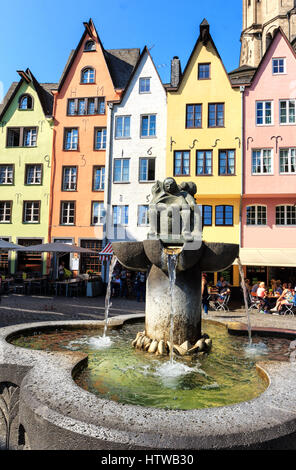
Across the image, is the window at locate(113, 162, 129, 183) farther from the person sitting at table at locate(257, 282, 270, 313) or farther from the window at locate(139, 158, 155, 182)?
the person sitting at table at locate(257, 282, 270, 313)

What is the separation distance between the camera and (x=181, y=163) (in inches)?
930

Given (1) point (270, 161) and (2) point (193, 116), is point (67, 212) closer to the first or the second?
(2) point (193, 116)

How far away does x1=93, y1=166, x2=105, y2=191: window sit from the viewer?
85.5 ft

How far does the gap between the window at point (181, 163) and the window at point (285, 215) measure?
677cm

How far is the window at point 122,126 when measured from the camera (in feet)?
84.0

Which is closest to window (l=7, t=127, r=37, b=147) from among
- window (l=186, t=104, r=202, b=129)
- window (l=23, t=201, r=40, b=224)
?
window (l=23, t=201, r=40, b=224)

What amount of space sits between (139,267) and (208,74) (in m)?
22.4

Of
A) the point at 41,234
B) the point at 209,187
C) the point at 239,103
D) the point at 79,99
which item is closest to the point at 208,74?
the point at 239,103

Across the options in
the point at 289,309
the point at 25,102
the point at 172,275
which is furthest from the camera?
the point at 25,102

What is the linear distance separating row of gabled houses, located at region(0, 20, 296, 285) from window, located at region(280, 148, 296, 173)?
0.07 metres

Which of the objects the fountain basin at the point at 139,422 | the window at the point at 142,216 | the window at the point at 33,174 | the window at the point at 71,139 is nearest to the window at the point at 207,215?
the window at the point at 142,216

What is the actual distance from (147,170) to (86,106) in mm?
7824

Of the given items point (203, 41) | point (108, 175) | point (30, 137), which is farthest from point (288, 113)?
point (30, 137)

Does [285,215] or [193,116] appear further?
[193,116]
